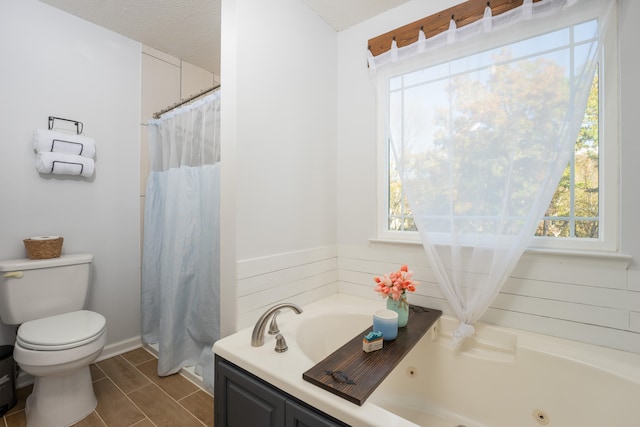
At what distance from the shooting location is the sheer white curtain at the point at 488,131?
1.22 meters

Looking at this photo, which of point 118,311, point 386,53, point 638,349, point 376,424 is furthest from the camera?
point 118,311

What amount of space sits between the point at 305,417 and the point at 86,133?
2370 millimetres

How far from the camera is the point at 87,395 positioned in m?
1.60

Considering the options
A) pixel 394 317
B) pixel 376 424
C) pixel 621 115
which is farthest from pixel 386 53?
pixel 376 424

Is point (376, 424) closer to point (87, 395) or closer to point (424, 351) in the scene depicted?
point (424, 351)

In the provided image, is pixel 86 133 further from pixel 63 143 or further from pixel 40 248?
pixel 40 248

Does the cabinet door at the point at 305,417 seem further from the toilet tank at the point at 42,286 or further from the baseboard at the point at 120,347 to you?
the baseboard at the point at 120,347

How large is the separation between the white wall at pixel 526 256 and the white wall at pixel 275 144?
0.13 m

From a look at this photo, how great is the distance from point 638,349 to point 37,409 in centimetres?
288

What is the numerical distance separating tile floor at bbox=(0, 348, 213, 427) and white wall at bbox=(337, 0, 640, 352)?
115cm

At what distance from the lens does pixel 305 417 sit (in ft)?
2.98

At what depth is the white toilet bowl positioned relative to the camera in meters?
1.40

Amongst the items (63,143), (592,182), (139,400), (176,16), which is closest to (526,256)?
(592,182)

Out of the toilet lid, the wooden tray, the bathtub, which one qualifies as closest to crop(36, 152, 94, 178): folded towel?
the toilet lid
